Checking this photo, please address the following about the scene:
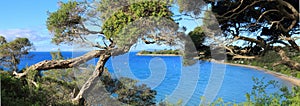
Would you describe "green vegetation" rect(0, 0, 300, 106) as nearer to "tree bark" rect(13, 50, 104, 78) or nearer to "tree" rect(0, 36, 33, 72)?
"tree bark" rect(13, 50, 104, 78)

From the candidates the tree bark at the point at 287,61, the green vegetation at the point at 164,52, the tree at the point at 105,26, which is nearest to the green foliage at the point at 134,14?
the tree at the point at 105,26

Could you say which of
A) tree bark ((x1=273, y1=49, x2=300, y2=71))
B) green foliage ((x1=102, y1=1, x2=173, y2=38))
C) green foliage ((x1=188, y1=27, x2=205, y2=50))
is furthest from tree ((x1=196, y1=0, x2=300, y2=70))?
green foliage ((x1=102, y1=1, x2=173, y2=38))

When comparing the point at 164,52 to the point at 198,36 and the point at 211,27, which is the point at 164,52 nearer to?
the point at 198,36

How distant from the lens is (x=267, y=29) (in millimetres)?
3383

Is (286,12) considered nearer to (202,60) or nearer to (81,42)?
(202,60)

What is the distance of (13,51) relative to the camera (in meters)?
8.49

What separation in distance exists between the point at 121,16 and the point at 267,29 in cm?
182

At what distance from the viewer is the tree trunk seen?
4.59 metres

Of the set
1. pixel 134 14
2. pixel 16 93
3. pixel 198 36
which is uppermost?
pixel 134 14

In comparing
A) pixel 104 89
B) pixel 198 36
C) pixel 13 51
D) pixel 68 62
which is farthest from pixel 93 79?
pixel 13 51

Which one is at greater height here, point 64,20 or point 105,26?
point 64,20

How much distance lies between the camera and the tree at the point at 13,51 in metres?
8.12

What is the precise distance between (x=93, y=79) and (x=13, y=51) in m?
4.94

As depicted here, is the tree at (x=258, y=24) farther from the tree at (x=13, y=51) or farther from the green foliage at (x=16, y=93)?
the tree at (x=13, y=51)
